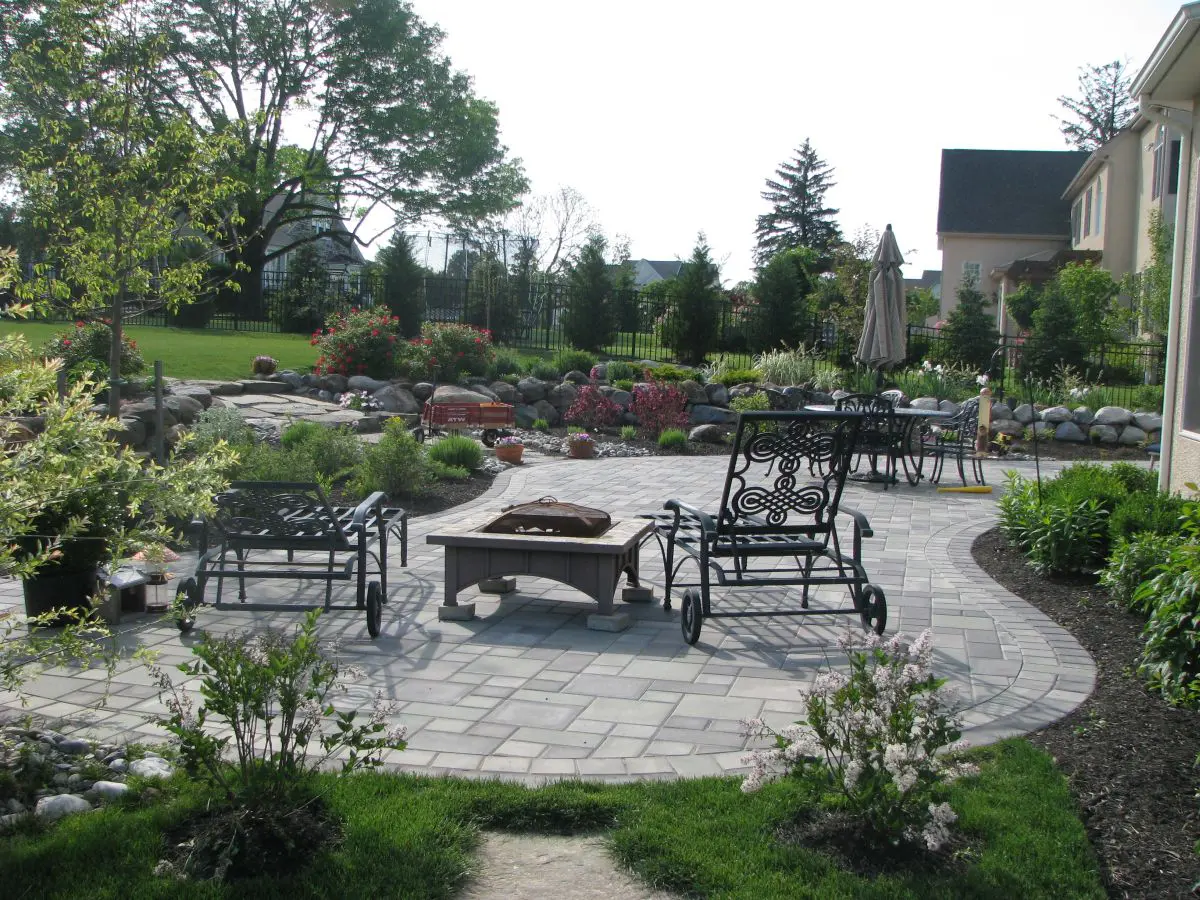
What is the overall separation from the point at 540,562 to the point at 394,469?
13.5ft

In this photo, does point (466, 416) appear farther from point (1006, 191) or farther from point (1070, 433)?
point (1006, 191)

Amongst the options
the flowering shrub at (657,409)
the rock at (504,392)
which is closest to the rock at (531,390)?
the rock at (504,392)

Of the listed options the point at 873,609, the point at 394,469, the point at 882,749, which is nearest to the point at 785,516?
the point at 873,609

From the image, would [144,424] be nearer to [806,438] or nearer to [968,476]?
[806,438]

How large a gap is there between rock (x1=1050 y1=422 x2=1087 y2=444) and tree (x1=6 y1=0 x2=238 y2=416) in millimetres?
13239

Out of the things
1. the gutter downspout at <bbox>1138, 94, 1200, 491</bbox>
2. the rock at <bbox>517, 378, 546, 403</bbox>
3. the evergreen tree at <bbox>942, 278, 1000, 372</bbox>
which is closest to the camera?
the gutter downspout at <bbox>1138, 94, 1200, 491</bbox>

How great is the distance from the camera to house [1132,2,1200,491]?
23.0 ft

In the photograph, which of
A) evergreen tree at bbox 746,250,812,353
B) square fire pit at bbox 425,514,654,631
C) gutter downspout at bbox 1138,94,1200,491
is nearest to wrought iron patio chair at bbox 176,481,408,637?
square fire pit at bbox 425,514,654,631

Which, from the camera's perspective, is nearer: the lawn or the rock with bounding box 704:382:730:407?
the lawn

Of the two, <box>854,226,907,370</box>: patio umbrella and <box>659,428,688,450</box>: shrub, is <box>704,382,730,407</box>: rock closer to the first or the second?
<box>659,428,688,450</box>: shrub

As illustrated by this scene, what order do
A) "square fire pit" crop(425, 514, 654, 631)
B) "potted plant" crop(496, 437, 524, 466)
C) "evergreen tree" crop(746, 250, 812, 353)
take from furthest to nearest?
"evergreen tree" crop(746, 250, 812, 353)
"potted plant" crop(496, 437, 524, 466)
"square fire pit" crop(425, 514, 654, 631)

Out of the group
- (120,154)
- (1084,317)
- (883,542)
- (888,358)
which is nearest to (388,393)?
(888,358)

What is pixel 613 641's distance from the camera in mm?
5195

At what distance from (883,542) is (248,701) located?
626 cm
